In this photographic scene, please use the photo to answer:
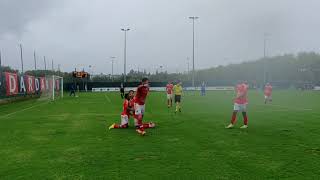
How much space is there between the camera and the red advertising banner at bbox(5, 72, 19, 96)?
35897 mm

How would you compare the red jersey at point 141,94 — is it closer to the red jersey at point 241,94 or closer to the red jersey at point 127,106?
the red jersey at point 127,106

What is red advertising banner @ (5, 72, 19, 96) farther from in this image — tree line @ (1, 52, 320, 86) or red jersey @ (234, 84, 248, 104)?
tree line @ (1, 52, 320, 86)

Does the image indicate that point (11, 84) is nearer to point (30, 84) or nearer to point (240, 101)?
point (30, 84)

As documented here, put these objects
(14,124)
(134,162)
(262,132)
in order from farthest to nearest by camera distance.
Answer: (14,124) < (262,132) < (134,162)

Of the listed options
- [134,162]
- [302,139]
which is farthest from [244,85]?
[134,162]

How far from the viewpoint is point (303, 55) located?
127562 mm

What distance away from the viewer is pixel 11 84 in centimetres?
3719

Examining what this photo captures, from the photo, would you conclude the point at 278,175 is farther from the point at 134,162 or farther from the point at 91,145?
the point at 91,145

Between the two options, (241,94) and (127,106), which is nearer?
(241,94)

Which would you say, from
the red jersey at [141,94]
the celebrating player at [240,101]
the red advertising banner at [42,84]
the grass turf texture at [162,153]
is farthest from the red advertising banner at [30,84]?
the celebrating player at [240,101]

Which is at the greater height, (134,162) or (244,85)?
(244,85)

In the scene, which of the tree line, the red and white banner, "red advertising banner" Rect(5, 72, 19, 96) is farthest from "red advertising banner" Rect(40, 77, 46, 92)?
the tree line

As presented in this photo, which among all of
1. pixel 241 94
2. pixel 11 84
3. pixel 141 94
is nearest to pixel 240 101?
pixel 241 94

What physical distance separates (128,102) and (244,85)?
14.4ft
